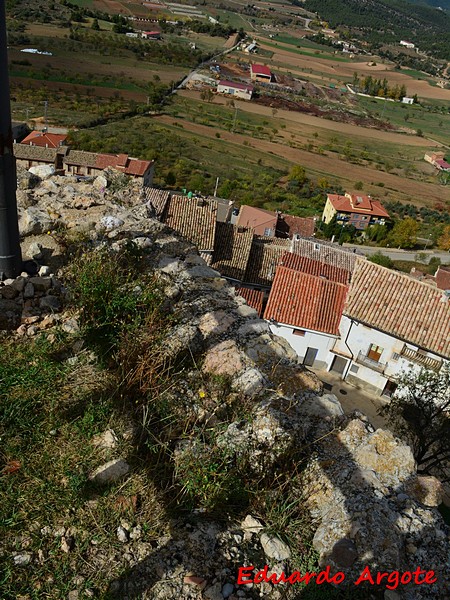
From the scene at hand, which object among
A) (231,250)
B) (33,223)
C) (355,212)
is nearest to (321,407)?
(33,223)

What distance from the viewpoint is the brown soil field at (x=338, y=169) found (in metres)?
81.4

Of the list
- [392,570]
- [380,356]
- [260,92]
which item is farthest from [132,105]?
[392,570]

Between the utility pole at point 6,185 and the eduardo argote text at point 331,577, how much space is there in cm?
411

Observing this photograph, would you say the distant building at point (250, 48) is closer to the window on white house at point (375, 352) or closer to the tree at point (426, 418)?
the window on white house at point (375, 352)

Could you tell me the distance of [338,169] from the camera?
279 ft

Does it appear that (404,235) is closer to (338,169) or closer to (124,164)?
(338,169)

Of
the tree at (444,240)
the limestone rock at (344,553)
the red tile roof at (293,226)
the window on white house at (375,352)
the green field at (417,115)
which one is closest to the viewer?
the limestone rock at (344,553)

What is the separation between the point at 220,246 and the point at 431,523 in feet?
76.5

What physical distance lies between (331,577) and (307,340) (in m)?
17.7

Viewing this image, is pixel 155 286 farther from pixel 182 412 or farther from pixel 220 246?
pixel 220 246

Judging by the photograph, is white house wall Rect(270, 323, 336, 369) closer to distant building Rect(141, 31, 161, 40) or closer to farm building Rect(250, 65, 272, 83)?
farm building Rect(250, 65, 272, 83)

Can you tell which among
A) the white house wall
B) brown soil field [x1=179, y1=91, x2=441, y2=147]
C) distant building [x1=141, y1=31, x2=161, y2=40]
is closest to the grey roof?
the white house wall

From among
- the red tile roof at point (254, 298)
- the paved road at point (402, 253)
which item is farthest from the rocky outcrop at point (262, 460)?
the paved road at point (402, 253)

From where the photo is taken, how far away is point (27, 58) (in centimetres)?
9512
